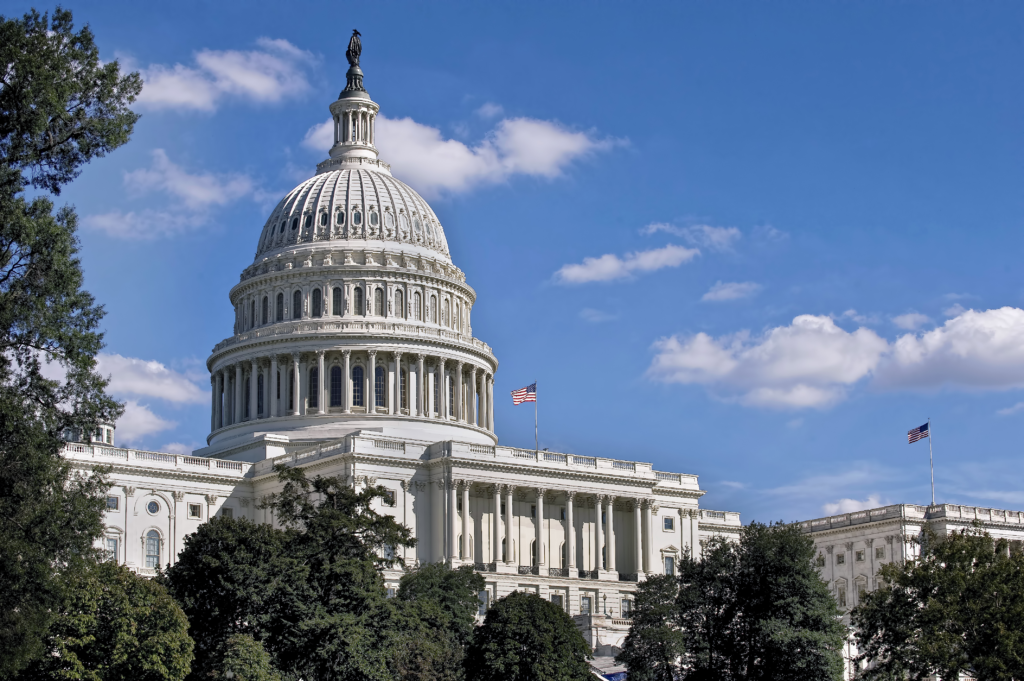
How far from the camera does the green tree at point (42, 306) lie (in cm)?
5353

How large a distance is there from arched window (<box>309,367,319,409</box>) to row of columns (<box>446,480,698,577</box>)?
2570cm

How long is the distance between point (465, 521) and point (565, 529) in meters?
11.4

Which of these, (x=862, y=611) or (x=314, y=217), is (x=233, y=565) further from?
(x=314, y=217)

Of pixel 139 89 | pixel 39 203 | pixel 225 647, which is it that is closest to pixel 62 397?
pixel 39 203

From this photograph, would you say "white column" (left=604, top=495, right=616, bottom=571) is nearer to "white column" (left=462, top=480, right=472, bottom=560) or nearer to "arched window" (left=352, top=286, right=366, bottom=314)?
"white column" (left=462, top=480, right=472, bottom=560)

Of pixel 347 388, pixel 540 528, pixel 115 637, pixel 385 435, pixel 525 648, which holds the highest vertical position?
pixel 347 388

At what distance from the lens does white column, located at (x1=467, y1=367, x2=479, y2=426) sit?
160 meters

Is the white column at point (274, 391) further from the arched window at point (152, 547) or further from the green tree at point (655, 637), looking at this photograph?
the green tree at point (655, 637)

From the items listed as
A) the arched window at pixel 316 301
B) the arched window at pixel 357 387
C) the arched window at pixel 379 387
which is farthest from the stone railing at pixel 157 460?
the arched window at pixel 316 301

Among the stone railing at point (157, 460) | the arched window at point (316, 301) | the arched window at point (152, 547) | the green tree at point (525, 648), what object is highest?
the arched window at point (316, 301)

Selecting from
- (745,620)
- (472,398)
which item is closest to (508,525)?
(472,398)

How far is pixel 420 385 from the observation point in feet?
503

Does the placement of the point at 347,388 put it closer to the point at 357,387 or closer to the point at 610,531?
the point at 357,387

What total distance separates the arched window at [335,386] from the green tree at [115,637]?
250ft
